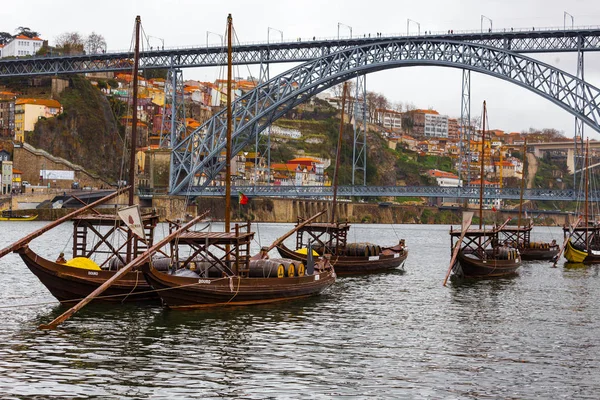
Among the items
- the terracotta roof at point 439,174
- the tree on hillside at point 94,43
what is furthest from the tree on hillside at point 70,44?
the terracotta roof at point 439,174

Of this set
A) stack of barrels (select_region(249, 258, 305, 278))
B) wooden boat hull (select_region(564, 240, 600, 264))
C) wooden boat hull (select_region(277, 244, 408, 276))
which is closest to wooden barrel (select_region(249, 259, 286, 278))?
stack of barrels (select_region(249, 258, 305, 278))

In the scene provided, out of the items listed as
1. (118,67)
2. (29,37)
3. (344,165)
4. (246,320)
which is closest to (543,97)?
(118,67)

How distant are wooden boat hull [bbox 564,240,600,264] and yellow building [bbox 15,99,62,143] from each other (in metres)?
86.2

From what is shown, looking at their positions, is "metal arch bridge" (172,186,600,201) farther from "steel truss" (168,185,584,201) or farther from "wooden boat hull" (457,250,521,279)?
"wooden boat hull" (457,250,521,279)

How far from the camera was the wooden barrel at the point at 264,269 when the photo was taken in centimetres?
3052

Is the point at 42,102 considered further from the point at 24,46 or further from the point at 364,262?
the point at 364,262

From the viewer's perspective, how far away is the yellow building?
411ft

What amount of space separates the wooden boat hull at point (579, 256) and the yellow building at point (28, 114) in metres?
86.2

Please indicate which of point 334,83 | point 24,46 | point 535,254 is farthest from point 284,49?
point 24,46

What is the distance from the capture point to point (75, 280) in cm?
2775

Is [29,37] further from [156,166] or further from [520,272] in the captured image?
[520,272]

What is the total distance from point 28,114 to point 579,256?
87414mm

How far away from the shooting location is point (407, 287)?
133 feet

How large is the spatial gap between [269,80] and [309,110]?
96702mm
